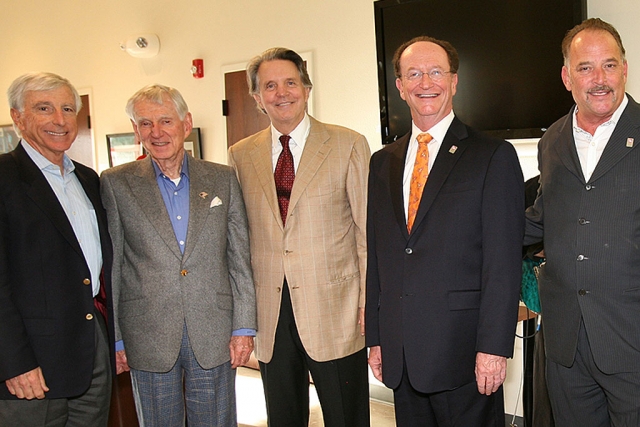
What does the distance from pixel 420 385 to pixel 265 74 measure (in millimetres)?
1356

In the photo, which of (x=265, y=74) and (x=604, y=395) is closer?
(x=604, y=395)

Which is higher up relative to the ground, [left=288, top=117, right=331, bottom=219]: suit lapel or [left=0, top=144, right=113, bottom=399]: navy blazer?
[left=288, top=117, right=331, bottom=219]: suit lapel

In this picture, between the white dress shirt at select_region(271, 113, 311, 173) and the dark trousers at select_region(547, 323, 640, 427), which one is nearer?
the dark trousers at select_region(547, 323, 640, 427)

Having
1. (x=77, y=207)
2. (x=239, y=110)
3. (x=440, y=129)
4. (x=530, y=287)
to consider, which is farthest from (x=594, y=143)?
(x=239, y=110)

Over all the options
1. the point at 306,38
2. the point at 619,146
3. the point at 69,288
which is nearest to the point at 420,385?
the point at 619,146

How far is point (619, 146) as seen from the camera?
1.88 meters

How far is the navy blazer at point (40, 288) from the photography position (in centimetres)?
192

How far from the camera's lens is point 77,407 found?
2127 mm

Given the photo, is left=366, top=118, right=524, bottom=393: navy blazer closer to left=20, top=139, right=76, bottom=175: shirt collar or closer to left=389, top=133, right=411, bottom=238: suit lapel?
left=389, top=133, right=411, bottom=238: suit lapel

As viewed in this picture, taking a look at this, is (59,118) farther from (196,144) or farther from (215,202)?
(196,144)

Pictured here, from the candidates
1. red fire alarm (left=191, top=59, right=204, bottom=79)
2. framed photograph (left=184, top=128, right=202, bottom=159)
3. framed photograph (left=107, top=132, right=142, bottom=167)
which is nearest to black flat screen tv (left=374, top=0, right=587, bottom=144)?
red fire alarm (left=191, top=59, right=204, bottom=79)

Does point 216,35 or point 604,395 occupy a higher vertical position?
point 216,35

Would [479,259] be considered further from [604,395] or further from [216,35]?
[216,35]

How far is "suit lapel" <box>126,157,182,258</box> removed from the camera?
2.21 meters
